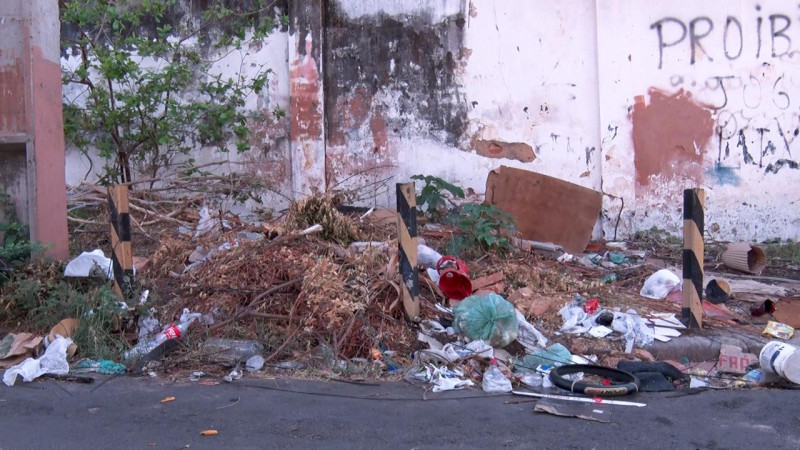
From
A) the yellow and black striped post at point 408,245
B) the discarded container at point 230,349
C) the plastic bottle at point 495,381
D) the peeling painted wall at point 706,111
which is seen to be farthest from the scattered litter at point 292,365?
the peeling painted wall at point 706,111

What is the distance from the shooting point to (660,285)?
7605mm

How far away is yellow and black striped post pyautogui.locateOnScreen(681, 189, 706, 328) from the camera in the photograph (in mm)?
6547

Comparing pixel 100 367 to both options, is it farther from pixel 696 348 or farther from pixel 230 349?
pixel 696 348

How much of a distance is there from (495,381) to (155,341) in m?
2.72

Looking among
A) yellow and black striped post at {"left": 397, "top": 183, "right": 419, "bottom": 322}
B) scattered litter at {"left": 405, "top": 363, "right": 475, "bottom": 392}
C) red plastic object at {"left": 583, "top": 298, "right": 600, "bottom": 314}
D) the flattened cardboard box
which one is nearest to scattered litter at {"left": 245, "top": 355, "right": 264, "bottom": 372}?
scattered litter at {"left": 405, "top": 363, "right": 475, "bottom": 392}

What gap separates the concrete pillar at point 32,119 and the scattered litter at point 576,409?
15.4 feet

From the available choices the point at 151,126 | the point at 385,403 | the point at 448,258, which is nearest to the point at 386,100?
the point at 151,126

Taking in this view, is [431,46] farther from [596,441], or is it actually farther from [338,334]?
[596,441]

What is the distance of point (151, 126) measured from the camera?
10.3 metres

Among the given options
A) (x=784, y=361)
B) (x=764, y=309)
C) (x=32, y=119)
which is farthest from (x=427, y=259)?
(x=32, y=119)

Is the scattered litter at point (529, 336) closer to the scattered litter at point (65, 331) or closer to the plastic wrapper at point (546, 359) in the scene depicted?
the plastic wrapper at point (546, 359)

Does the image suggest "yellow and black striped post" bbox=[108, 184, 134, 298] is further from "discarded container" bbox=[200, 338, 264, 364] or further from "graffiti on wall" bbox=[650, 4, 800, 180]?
"graffiti on wall" bbox=[650, 4, 800, 180]

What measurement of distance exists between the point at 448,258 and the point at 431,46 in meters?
3.98

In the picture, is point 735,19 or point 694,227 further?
point 735,19
